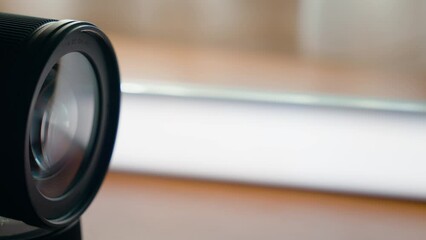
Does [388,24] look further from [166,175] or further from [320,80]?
[166,175]

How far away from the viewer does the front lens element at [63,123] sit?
1.88 ft

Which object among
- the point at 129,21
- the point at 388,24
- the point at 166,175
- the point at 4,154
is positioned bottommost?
the point at 4,154

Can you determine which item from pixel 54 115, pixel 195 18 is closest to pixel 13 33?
pixel 54 115

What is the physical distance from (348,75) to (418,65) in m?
0.07

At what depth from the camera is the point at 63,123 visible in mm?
612

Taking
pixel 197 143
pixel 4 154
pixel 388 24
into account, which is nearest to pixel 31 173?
pixel 4 154

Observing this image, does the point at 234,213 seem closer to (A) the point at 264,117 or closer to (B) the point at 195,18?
(A) the point at 264,117

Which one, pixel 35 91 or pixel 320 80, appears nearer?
pixel 35 91

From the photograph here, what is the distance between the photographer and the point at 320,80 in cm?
80

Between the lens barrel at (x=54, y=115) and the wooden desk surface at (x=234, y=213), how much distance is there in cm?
13

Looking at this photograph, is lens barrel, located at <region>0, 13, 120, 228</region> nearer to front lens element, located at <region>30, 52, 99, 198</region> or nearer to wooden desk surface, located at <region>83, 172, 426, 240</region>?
front lens element, located at <region>30, 52, 99, 198</region>

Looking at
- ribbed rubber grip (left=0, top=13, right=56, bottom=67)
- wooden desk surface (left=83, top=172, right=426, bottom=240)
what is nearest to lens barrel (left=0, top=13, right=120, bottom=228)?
ribbed rubber grip (left=0, top=13, right=56, bottom=67)

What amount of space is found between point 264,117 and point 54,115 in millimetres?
278

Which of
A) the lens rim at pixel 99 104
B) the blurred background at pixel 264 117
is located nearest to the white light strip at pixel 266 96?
the blurred background at pixel 264 117
